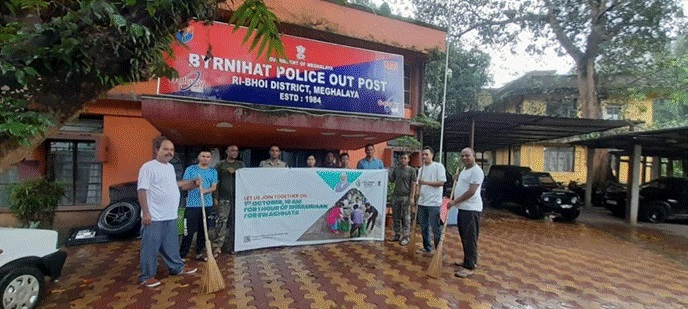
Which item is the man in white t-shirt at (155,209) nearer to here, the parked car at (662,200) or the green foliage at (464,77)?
the parked car at (662,200)

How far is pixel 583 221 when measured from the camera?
32.9ft

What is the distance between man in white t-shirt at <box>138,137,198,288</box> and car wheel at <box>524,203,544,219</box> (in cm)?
968

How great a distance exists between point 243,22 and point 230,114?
2933 mm

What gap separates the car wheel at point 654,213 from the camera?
1060 cm

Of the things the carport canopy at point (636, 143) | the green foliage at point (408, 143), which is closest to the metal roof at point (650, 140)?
the carport canopy at point (636, 143)

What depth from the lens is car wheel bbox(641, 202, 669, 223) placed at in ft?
34.8

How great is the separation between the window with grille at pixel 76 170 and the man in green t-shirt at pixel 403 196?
225 inches

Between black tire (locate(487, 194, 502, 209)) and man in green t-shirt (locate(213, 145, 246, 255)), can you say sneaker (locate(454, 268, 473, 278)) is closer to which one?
man in green t-shirt (locate(213, 145, 246, 255))

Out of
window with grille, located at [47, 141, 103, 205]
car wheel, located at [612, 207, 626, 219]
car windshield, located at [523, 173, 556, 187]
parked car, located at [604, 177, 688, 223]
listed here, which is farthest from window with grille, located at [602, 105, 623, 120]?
window with grille, located at [47, 141, 103, 205]

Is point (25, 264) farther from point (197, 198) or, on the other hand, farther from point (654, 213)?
point (654, 213)

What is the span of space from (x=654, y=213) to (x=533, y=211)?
4051 mm

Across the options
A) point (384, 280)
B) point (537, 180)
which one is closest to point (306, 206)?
point (384, 280)

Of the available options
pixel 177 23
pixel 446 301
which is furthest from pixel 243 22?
pixel 446 301

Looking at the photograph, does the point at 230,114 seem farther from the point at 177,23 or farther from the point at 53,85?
the point at 53,85
